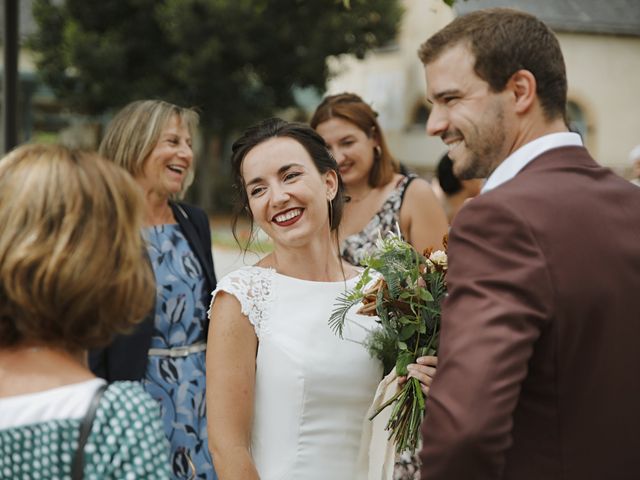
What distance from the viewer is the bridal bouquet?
7.77 ft

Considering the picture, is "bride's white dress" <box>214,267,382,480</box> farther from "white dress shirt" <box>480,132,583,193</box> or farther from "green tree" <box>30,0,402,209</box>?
"green tree" <box>30,0,402,209</box>

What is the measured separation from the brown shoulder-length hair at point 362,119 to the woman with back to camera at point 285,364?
1.81 m

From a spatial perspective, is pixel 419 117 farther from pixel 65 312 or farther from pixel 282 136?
pixel 65 312

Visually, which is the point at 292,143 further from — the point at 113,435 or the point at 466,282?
the point at 113,435

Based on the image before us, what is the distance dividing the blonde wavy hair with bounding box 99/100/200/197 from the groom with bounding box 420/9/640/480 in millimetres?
2494

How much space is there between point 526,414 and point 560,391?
0.09 m

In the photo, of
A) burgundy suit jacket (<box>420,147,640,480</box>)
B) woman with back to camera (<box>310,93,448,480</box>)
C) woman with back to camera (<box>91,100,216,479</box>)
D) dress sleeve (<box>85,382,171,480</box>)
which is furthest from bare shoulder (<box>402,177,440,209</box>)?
dress sleeve (<box>85,382,171,480</box>)

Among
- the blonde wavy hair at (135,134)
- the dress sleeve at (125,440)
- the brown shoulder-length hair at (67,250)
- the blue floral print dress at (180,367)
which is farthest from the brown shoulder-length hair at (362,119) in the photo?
the dress sleeve at (125,440)

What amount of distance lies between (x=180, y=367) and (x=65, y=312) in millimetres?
2206

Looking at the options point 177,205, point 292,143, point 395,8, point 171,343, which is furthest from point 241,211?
point 395,8

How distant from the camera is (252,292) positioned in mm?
2699

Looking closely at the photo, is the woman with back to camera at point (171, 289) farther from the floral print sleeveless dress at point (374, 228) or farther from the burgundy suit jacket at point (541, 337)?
the burgundy suit jacket at point (541, 337)

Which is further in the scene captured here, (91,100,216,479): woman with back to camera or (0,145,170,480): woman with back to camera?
(91,100,216,479): woman with back to camera

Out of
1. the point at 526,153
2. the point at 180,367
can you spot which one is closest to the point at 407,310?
the point at 526,153
